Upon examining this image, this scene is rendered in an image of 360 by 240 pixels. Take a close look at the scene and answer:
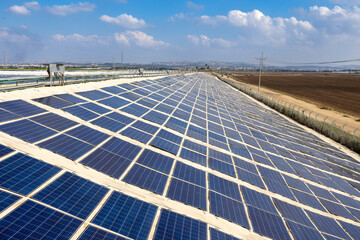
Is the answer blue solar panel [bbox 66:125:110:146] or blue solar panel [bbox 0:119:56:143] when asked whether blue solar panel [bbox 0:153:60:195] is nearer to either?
blue solar panel [bbox 0:119:56:143]

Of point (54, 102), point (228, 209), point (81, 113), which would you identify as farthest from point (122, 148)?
point (54, 102)

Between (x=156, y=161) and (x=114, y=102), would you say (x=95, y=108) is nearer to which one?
(x=114, y=102)

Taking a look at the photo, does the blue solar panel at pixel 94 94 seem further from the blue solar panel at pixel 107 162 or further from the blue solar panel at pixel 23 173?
the blue solar panel at pixel 23 173

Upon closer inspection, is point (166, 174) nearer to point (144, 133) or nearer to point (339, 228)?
point (144, 133)

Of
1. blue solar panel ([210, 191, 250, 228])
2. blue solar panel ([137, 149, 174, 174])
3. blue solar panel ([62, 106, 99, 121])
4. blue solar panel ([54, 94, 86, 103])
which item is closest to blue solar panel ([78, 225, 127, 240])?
blue solar panel ([210, 191, 250, 228])

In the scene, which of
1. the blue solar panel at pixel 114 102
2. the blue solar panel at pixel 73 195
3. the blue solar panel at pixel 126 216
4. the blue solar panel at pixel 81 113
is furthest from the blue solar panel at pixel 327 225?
the blue solar panel at pixel 114 102
